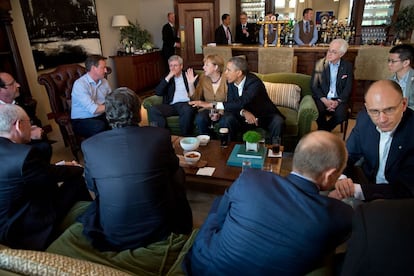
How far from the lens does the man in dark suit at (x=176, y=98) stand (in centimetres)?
345

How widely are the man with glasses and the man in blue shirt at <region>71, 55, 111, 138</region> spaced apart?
10.1ft

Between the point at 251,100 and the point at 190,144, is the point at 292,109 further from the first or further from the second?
the point at 190,144

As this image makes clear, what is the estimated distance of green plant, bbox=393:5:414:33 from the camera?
6.15m

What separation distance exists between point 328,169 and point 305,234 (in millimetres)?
258

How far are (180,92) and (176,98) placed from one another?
9cm

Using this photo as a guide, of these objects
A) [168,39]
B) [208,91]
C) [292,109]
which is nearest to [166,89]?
[208,91]

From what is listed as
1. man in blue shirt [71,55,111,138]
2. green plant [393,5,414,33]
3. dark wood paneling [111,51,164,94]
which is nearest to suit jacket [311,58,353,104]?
man in blue shirt [71,55,111,138]

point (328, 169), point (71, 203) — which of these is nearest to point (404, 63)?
point (328, 169)

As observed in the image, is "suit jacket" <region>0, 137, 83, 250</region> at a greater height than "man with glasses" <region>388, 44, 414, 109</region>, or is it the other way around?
"man with glasses" <region>388, 44, 414, 109</region>

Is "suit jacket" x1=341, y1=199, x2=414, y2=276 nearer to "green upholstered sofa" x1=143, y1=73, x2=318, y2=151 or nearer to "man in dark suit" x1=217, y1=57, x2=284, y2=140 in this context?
"man in dark suit" x1=217, y1=57, x2=284, y2=140

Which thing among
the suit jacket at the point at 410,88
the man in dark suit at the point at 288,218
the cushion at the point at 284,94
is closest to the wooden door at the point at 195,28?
the cushion at the point at 284,94

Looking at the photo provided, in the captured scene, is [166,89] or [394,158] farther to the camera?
[166,89]

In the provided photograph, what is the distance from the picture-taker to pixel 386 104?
5.24ft

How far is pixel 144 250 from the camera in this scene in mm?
1482
